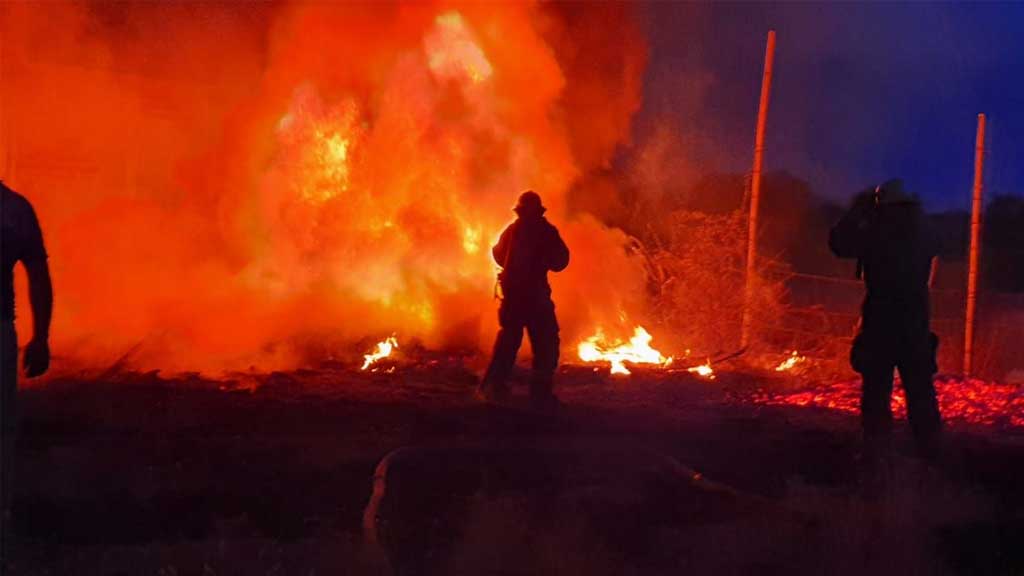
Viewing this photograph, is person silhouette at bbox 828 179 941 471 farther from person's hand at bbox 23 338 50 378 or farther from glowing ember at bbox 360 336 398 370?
glowing ember at bbox 360 336 398 370

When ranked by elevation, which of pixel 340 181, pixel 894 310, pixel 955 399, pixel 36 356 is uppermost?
pixel 340 181

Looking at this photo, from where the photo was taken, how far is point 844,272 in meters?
25.6

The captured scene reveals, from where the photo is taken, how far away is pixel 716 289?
12492 mm

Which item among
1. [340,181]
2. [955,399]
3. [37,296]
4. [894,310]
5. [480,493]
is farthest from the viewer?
[340,181]

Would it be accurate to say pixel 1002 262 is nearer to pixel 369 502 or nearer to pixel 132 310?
pixel 132 310

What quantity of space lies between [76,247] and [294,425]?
312 inches

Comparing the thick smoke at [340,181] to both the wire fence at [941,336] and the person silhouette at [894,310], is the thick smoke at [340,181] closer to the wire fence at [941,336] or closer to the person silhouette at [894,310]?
the wire fence at [941,336]

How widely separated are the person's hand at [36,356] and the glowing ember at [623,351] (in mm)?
7612

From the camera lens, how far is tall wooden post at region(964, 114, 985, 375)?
36.1ft

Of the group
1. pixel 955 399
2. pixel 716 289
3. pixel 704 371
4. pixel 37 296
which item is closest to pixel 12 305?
pixel 37 296

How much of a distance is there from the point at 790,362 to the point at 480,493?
7217 mm

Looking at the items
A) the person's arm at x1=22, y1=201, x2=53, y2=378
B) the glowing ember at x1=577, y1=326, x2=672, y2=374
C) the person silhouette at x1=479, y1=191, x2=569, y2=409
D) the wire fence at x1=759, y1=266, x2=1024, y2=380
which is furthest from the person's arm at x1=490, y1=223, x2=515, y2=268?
the person's arm at x1=22, y1=201, x2=53, y2=378

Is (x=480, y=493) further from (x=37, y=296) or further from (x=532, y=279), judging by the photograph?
(x=532, y=279)

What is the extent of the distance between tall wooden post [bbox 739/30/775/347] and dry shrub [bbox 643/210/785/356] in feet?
Result: 0.28
